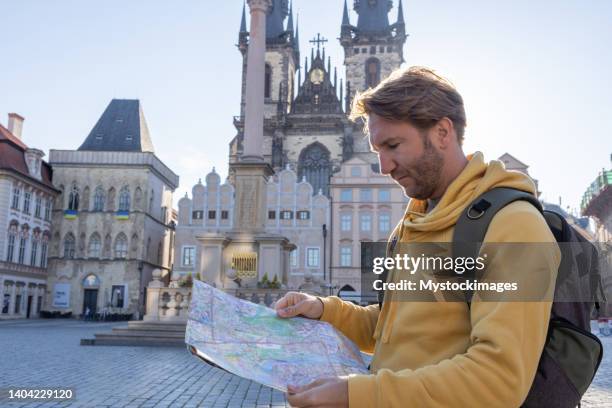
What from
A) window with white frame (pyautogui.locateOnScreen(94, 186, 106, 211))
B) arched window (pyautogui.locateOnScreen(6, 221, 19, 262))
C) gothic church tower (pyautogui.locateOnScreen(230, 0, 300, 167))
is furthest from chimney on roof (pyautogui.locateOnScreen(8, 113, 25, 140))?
gothic church tower (pyautogui.locateOnScreen(230, 0, 300, 167))

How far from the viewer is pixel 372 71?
5650 centimetres

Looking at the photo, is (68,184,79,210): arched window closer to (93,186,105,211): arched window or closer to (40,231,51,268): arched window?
(93,186,105,211): arched window

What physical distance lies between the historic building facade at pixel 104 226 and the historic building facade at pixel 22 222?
3.70 ft

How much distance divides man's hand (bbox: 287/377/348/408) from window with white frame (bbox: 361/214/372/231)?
4188 cm

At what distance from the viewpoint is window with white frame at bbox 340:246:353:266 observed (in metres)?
42.5

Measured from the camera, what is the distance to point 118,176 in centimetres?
4322

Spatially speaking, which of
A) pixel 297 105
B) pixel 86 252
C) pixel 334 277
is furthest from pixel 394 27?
pixel 86 252

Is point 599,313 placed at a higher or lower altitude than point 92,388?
higher

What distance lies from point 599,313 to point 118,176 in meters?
44.0

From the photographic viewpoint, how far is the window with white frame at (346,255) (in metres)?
42.5

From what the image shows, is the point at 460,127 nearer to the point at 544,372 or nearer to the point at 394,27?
the point at 544,372

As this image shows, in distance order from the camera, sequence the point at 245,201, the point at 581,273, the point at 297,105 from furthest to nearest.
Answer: the point at 297,105 → the point at 245,201 → the point at 581,273

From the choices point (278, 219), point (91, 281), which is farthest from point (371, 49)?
point (91, 281)

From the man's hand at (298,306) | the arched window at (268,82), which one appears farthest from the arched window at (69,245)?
the man's hand at (298,306)
